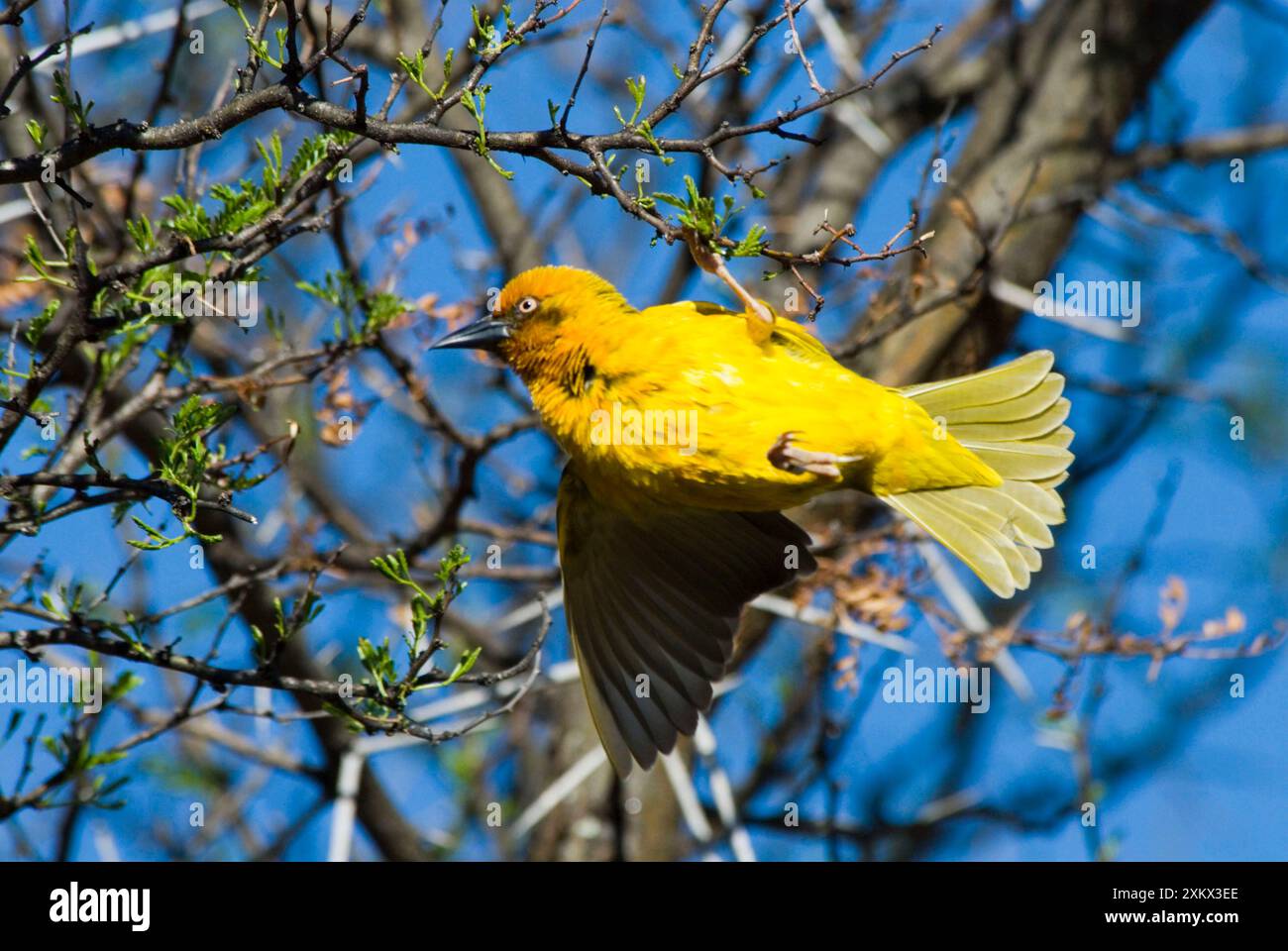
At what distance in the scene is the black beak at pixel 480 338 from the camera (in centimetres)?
409

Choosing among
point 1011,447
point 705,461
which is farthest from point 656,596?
point 1011,447

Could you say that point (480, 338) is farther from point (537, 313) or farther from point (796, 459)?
point (796, 459)

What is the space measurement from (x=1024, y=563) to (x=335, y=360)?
7.34 feet

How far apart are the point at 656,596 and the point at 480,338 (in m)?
1.19

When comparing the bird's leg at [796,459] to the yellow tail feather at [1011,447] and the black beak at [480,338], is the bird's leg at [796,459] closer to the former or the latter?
the yellow tail feather at [1011,447]

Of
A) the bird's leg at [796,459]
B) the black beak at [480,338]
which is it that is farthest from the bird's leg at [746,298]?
the black beak at [480,338]

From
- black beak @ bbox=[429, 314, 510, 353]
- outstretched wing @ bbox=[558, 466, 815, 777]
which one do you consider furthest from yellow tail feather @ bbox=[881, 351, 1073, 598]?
black beak @ bbox=[429, 314, 510, 353]

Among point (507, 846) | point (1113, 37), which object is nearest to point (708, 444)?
point (507, 846)

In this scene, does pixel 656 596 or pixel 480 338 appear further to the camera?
pixel 656 596

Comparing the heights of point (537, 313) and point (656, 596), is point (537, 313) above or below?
above

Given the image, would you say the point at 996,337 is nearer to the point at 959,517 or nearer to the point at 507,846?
the point at 959,517

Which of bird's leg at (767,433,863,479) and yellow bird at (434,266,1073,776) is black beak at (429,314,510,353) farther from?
bird's leg at (767,433,863,479)

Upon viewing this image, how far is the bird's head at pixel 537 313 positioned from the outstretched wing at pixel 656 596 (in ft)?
1.73

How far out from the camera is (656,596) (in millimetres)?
4758
